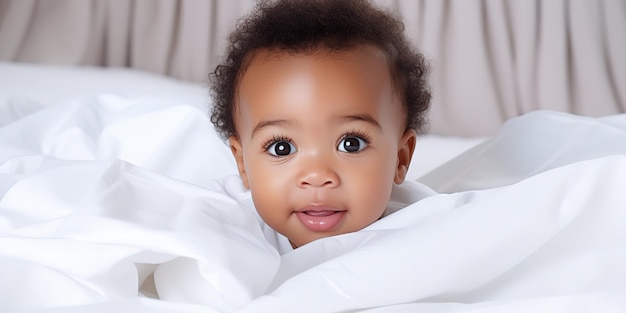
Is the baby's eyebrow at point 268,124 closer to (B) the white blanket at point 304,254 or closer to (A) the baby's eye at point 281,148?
(A) the baby's eye at point 281,148

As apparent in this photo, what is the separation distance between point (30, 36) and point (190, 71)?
502mm

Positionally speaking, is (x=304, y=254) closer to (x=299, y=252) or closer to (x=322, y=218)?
(x=299, y=252)

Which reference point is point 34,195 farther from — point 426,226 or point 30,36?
point 30,36

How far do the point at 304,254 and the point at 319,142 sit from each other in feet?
0.57

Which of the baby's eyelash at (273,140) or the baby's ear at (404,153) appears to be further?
the baby's ear at (404,153)

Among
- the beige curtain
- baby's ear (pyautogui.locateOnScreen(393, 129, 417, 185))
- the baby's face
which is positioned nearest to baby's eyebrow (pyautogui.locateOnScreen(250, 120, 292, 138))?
the baby's face

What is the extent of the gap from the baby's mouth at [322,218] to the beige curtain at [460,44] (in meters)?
1.53

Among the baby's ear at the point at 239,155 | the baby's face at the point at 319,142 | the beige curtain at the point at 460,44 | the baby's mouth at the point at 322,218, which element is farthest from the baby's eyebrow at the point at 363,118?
the beige curtain at the point at 460,44

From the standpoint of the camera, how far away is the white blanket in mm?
808

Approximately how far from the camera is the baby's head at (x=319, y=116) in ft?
3.66

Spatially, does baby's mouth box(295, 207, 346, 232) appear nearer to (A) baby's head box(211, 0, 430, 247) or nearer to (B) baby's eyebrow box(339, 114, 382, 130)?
(A) baby's head box(211, 0, 430, 247)

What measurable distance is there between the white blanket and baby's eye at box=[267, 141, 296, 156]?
0.47ft

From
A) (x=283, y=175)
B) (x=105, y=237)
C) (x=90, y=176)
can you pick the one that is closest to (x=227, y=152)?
(x=283, y=175)

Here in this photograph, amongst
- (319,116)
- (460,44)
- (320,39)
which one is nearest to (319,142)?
(319,116)
